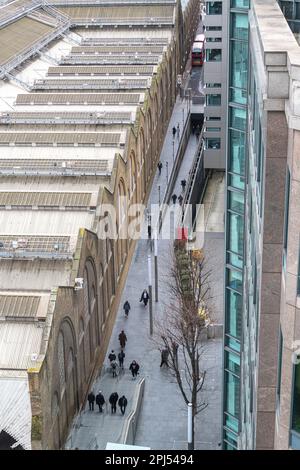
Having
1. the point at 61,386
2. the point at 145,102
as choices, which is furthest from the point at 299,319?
the point at 145,102

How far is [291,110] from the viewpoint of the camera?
12672mm

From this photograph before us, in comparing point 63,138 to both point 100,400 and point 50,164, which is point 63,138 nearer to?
point 50,164

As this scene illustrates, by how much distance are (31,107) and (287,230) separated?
5027cm

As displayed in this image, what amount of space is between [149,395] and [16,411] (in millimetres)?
12000

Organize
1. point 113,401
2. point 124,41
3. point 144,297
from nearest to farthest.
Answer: point 113,401 → point 144,297 → point 124,41

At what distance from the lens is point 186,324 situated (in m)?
40.4

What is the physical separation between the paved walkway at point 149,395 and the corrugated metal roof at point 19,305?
720 cm

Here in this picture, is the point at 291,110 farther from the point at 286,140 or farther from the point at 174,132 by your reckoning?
the point at 174,132

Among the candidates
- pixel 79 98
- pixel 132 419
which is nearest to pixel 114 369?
pixel 132 419

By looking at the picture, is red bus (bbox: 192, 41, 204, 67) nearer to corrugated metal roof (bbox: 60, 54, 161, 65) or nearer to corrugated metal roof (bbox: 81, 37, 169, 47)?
corrugated metal roof (bbox: 81, 37, 169, 47)

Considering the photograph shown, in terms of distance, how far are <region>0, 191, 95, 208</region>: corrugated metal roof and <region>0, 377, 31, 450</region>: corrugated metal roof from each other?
14.6 m

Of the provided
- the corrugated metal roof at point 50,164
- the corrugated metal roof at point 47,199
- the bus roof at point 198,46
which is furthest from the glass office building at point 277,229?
the bus roof at point 198,46

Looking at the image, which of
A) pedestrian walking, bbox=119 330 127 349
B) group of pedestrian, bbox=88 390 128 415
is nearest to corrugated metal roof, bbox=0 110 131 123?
pedestrian walking, bbox=119 330 127 349

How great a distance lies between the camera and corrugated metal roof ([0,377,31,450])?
29906mm
